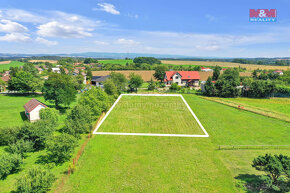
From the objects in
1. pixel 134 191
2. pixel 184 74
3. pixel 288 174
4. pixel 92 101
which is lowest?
pixel 134 191

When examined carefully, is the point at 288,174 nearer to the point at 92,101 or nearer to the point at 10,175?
the point at 10,175

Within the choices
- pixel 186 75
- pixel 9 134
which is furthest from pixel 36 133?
pixel 186 75

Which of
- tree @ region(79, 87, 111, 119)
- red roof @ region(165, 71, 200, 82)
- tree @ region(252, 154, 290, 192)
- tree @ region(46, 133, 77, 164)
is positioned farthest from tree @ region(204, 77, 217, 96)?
tree @ region(46, 133, 77, 164)

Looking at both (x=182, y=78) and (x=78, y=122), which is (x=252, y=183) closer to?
(x=78, y=122)

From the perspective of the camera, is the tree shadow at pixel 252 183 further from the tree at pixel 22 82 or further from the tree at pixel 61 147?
the tree at pixel 22 82

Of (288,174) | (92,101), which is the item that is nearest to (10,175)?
(92,101)

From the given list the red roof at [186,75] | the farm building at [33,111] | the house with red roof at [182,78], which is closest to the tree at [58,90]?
the farm building at [33,111]
